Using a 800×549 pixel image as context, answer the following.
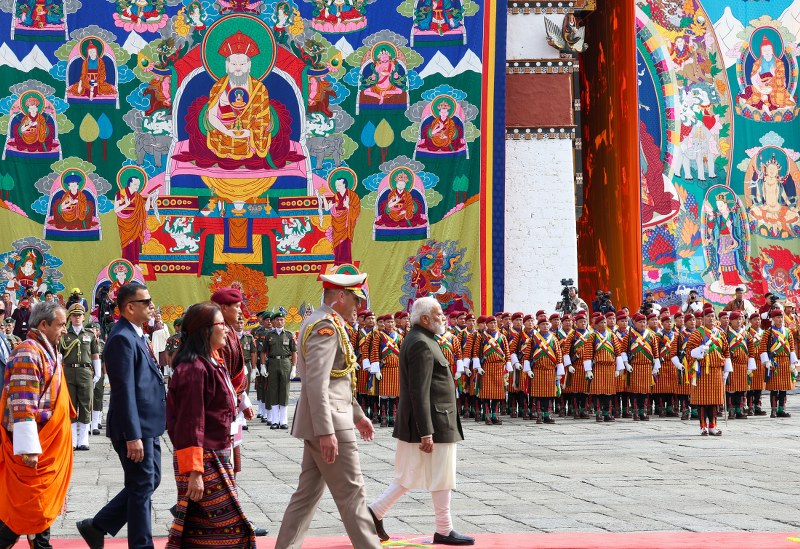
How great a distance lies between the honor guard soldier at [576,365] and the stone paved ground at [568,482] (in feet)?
5.25

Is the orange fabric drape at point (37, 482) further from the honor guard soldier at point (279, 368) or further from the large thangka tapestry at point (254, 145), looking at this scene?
the large thangka tapestry at point (254, 145)

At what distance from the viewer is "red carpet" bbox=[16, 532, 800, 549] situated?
596 centimetres

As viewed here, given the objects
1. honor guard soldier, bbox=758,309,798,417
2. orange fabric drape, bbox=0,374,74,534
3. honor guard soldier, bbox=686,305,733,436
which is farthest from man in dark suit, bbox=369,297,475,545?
honor guard soldier, bbox=758,309,798,417

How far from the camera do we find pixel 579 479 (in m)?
8.55

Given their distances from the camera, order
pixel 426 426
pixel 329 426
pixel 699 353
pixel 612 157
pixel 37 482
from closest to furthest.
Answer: pixel 329 426, pixel 37 482, pixel 426 426, pixel 699 353, pixel 612 157

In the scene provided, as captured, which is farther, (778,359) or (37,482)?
(778,359)

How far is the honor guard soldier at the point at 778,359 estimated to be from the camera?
45.1 feet

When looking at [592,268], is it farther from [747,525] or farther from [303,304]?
[747,525]

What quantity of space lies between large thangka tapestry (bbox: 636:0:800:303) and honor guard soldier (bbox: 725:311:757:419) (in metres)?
10.1

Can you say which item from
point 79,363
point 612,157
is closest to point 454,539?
point 79,363

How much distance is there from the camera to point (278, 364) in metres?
13.3

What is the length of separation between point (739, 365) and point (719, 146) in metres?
12.0

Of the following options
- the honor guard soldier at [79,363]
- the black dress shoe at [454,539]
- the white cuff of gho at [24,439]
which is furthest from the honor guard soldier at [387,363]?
the white cuff of gho at [24,439]

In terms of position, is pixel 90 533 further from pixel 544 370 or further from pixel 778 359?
pixel 778 359
